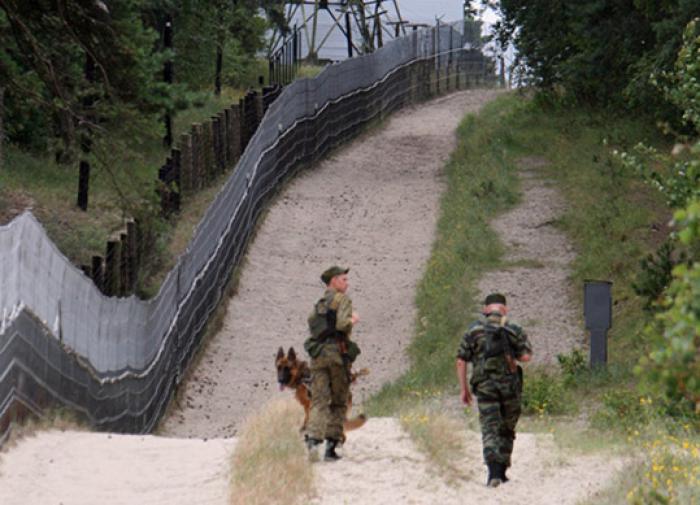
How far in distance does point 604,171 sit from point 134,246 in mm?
11307

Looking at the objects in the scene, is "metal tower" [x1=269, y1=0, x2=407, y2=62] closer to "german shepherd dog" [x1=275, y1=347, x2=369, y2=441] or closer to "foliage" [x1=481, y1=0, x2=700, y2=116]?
"foliage" [x1=481, y1=0, x2=700, y2=116]

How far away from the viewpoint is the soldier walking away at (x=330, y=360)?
1048 cm

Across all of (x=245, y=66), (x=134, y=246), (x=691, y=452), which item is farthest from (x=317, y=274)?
(x=245, y=66)

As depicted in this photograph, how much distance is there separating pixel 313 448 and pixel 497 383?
→ 1.45 m

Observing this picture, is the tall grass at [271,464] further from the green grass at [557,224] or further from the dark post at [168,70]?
the dark post at [168,70]

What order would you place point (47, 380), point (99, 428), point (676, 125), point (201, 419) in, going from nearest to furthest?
point (47, 380) < point (99, 428) < point (201, 419) < point (676, 125)

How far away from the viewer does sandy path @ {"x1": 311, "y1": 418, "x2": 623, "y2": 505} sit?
9.90 m

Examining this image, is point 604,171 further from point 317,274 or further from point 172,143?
point 172,143

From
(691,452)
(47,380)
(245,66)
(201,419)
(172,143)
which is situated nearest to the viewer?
(691,452)

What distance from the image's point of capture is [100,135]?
1952 centimetres

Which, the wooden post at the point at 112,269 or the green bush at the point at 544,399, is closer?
the green bush at the point at 544,399

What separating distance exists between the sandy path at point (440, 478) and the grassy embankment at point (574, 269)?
31 cm

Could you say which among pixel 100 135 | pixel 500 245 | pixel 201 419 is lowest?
pixel 201 419

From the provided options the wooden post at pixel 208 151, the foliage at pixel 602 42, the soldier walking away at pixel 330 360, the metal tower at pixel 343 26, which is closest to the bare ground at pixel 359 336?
the soldier walking away at pixel 330 360
